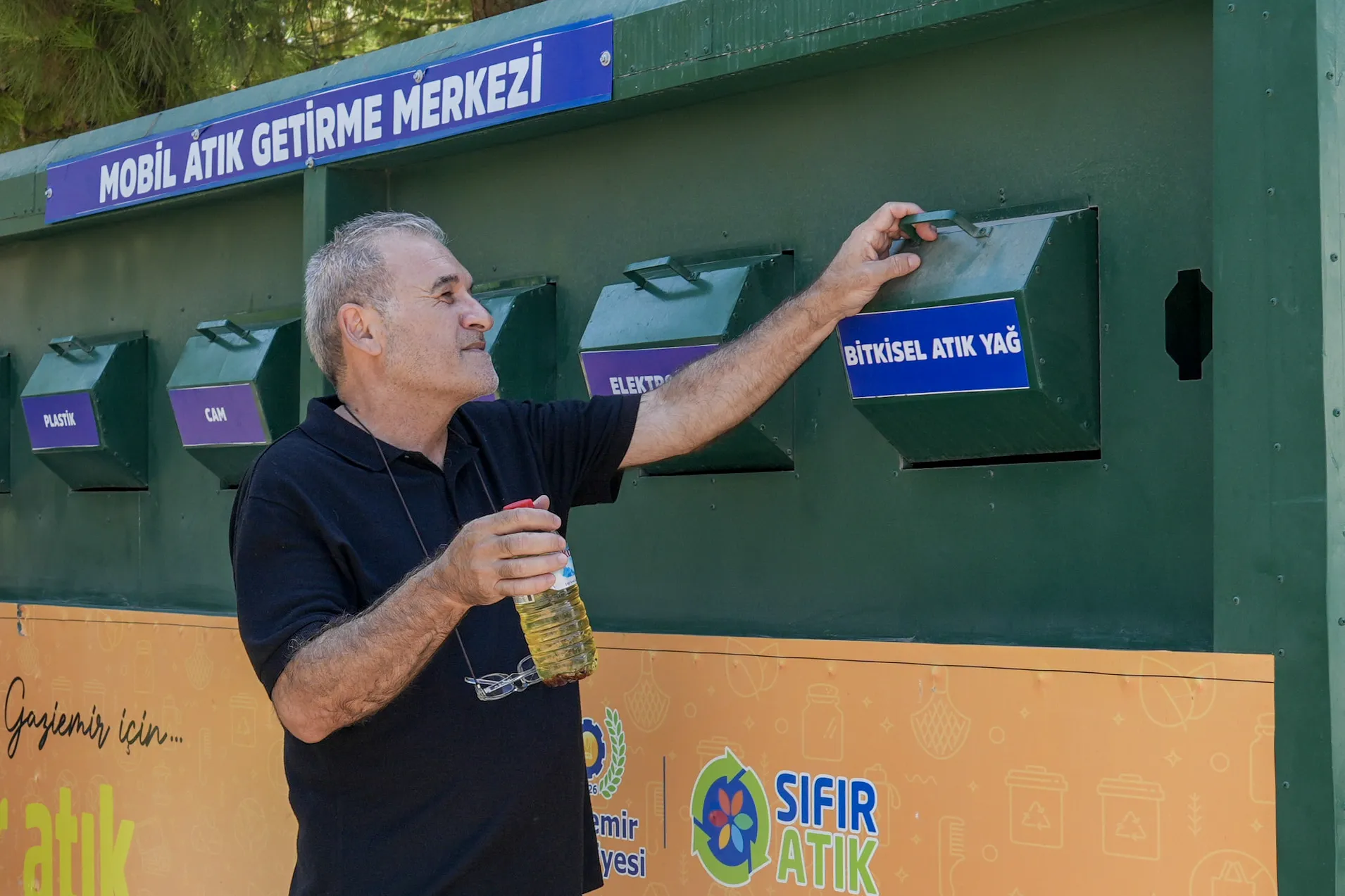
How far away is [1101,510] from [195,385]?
116 inches

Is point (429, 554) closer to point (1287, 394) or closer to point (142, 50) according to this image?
point (1287, 394)

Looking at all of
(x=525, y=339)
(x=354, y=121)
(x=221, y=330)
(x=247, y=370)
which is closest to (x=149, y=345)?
(x=221, y=330)

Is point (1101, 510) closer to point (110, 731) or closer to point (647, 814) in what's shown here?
point (647, 814)

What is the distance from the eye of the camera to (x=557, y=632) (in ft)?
7.96

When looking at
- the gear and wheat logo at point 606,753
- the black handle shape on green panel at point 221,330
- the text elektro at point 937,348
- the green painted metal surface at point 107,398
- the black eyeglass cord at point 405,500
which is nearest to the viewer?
the black eyeglass cord at point 405,500

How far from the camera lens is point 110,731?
5168 mm

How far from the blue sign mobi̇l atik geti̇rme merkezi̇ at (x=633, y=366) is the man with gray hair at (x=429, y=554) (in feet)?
0.71

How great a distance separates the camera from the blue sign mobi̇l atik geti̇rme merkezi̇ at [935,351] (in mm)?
2916

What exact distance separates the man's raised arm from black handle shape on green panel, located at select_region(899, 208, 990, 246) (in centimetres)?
2

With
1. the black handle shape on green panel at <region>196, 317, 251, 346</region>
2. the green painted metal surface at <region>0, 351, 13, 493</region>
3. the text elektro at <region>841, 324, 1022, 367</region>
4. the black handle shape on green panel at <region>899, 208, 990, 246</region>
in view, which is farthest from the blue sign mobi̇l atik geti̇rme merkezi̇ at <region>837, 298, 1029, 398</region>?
the green painted metal surface at <region>0, 351, 13, 493</region>

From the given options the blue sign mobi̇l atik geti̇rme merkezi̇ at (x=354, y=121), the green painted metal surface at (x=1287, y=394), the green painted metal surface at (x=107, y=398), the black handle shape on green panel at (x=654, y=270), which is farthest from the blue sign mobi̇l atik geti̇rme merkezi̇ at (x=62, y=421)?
the green painted metal surface at (x=1287, y=394)

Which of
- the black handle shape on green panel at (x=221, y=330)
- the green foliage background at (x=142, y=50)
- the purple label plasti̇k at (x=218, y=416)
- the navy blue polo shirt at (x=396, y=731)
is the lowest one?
the navy blue polo shirt at (x=396, y=731)

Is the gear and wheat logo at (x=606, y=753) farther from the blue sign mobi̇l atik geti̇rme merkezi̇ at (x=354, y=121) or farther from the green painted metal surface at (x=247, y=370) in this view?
the blue sign mobi̇l atik geti̇rme merkezi̇ at (x=354, y=121)

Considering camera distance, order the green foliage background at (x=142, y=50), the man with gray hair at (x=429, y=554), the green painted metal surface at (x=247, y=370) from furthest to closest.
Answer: the green foliage background at (x=142, y=50), the green painted metal surface at (x=247, y=370), the man with gray hair at (x=429, y=554)
